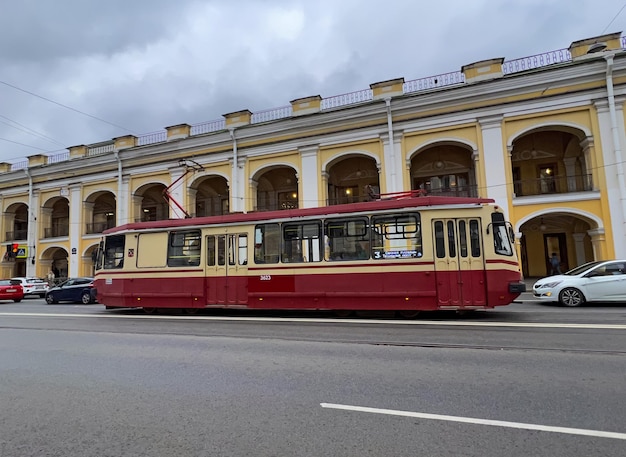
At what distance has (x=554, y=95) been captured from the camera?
18875 mm

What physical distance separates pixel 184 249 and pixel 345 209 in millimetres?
5214

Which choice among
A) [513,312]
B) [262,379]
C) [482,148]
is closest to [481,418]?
[262,379]

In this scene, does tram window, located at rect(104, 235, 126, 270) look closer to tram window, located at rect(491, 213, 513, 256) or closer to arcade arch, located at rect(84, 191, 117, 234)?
tram window, located at rect(491, 213, 513, 256)

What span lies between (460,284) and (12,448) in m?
8.95

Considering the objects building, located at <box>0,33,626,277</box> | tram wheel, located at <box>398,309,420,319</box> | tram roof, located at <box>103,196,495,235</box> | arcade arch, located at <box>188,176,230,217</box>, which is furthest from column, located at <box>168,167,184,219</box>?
tram wheel, located at <box>398,309,420,319</box>

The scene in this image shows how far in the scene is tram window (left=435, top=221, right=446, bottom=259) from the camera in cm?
1017

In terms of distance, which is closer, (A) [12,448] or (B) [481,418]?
(A) [12,448]

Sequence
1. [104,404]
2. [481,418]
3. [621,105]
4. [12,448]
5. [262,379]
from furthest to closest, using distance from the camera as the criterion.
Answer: [621,105]
[262,379]
[104,404]
[481,418]
[12,448]

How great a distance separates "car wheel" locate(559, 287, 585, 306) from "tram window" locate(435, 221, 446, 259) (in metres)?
5.55

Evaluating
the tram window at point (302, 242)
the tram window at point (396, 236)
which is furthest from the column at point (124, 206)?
the tram window at point (396, 236)

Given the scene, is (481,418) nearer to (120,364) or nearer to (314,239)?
(120,364)

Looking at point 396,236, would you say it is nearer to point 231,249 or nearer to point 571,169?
point 231,249

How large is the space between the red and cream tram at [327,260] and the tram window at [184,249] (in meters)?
0.03

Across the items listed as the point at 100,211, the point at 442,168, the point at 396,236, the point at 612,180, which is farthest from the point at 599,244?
the point at 100,211
